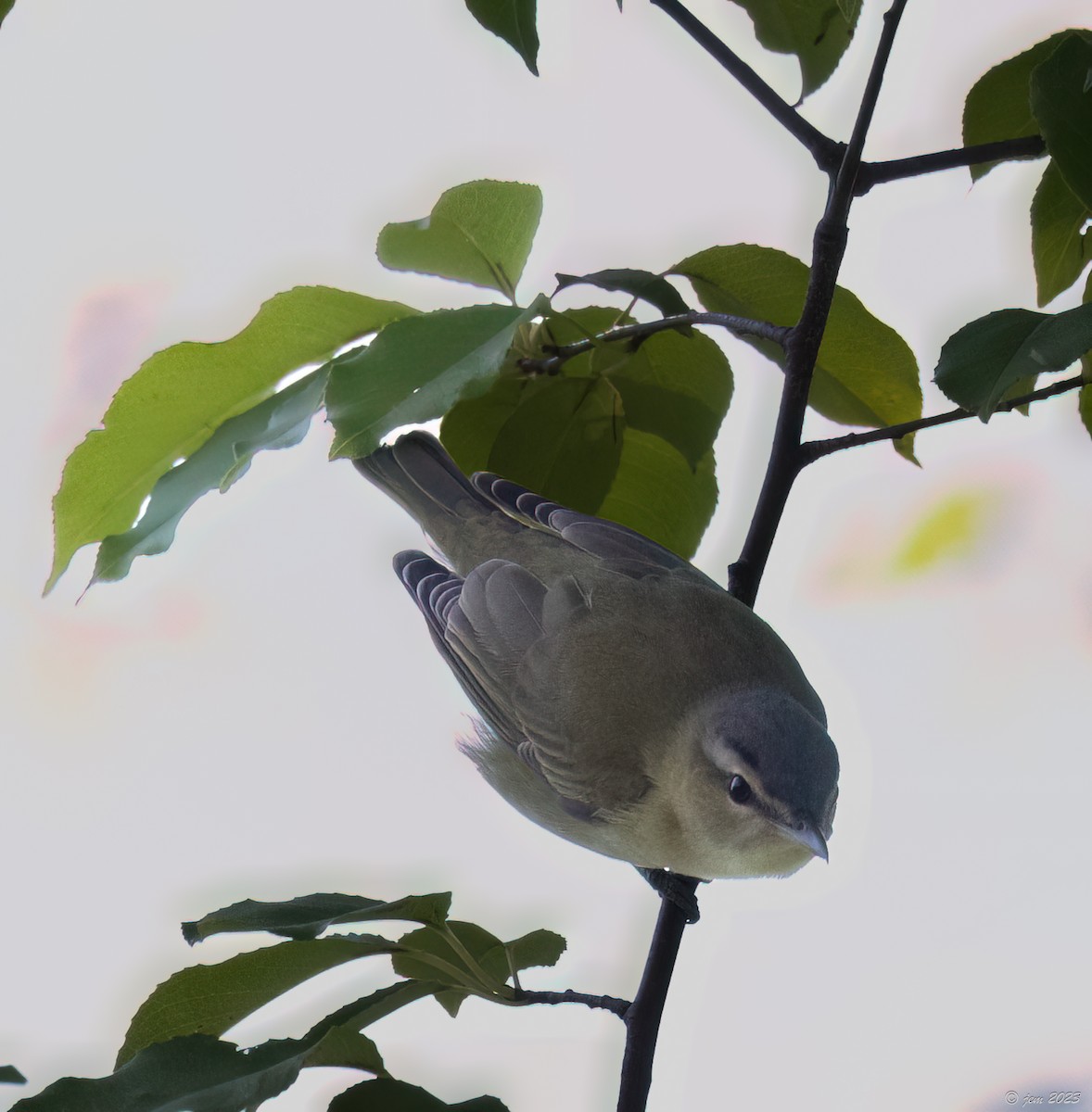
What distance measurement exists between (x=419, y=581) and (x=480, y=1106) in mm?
434

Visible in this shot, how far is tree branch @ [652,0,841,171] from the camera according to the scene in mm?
623

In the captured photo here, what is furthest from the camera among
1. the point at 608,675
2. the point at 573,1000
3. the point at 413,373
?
the point at 608,675

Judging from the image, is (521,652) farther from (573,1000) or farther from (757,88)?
(757,88)

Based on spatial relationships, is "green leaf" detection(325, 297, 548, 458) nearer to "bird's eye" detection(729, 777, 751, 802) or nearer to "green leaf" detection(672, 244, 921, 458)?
"green leaf" detection(672, 244, 921, 458)

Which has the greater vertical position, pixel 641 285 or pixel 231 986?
pixel 641 285

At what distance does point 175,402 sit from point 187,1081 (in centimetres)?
34

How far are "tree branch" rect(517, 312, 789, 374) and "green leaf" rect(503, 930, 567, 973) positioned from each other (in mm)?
329

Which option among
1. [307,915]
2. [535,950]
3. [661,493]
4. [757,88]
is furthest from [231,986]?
[757,88]

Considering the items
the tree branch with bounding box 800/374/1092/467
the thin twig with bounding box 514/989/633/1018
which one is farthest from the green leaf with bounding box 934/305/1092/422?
the thin twig with bounding box 514/989/633/1018

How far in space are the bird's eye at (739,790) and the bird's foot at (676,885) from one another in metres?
0.08

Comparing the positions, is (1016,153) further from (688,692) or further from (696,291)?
(688,692)

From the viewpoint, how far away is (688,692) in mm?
838

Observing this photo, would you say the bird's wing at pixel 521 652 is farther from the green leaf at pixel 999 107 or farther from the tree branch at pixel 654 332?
the green leaf at pixel 999 107

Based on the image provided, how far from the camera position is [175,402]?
667mm
